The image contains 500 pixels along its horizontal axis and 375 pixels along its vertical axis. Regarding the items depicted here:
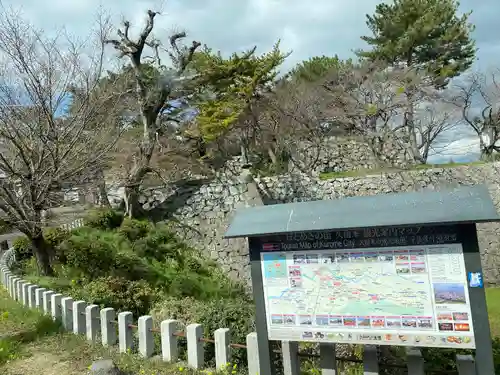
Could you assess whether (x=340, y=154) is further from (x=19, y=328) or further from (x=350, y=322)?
(x=350, y=322)

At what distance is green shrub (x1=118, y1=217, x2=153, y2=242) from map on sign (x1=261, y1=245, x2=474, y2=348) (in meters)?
10.7

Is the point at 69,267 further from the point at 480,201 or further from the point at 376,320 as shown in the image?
the point at 480,201

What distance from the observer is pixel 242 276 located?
606 inches

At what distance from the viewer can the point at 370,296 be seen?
3629mm

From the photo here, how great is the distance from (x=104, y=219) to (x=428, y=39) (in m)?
17.8

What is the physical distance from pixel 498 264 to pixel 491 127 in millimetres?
7633

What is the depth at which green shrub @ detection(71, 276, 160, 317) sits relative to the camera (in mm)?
7929

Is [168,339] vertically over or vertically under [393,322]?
under

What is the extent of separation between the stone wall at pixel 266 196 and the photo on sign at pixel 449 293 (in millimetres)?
12287

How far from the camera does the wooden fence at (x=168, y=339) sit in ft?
12.4

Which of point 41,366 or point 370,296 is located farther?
point 41,366

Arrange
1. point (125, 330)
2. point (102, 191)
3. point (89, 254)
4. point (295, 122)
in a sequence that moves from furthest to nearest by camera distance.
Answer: point (295, 122) → point (102, 191) → point (89, 254) → point (125, 330)

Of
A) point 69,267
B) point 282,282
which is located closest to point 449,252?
point 282,282

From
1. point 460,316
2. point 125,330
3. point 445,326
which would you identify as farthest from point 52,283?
point 460,316
